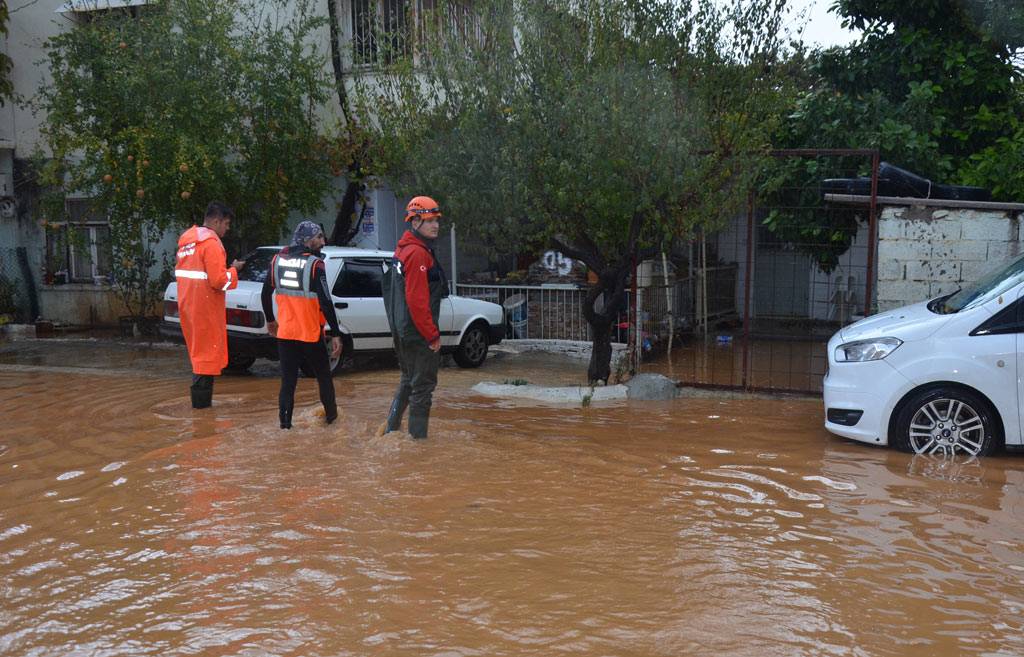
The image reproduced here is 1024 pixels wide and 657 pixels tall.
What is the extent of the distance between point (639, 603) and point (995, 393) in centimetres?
410

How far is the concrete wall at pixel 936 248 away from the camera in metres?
9.85

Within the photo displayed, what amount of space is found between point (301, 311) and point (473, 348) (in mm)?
5055

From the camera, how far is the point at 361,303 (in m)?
12.2

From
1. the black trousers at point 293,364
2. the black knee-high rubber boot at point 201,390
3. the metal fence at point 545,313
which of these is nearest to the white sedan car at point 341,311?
the black knee-high rubber boot at point 201,390

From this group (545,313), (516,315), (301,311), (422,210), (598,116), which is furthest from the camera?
(516,315)

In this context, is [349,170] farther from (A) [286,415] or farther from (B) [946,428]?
(B) [946,428]

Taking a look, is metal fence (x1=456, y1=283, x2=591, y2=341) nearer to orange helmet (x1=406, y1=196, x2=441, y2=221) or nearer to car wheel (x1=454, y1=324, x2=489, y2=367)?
car wheel (x1=454, y1=324, x2=489, y2=367)

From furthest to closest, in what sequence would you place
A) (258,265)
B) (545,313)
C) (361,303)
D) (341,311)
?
(545,313)
(258,265)
(361,303)
(341,311)

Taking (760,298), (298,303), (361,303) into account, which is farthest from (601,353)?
(760,298)

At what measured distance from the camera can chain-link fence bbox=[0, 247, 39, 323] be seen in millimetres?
18891

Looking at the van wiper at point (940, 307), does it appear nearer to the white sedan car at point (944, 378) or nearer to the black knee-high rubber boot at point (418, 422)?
the white sedan car at point (944, 378)

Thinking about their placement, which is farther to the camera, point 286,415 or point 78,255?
point 78,255

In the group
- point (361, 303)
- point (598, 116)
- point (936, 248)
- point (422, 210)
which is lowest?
point (361, 303)

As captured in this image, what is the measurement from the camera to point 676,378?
11453 mm
